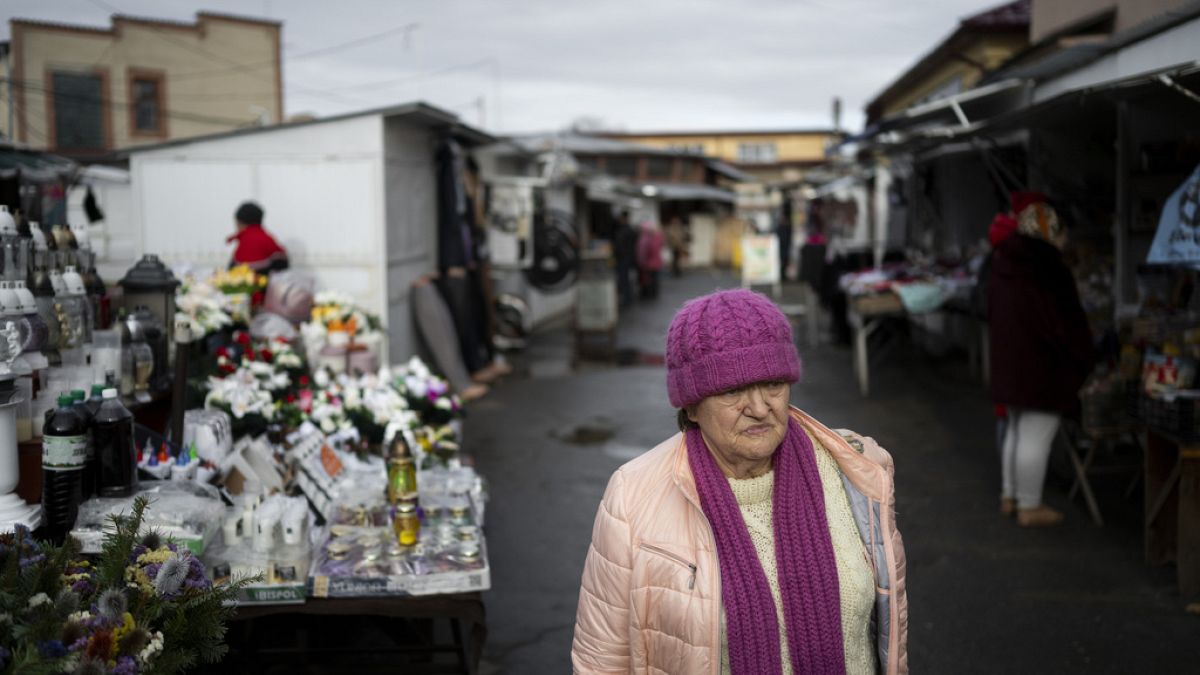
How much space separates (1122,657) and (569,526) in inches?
139

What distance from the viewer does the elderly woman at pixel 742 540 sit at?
248 centimetres

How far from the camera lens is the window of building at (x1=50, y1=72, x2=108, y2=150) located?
108 ft

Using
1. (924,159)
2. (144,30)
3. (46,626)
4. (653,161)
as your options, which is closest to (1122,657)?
(46,626)

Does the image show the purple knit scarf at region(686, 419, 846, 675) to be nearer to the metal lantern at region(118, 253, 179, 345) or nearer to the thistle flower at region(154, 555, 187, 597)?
the thistle flower at region(154, 555, 187, 597)

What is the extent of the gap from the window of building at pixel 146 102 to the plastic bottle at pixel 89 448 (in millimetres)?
33812

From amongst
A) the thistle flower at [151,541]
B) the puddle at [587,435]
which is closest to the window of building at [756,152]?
the puddle at [587,435]

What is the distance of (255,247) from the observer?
32.4ft

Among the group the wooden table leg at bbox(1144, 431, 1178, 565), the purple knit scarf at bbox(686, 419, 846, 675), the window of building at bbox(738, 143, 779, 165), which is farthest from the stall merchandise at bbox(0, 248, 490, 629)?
the window of building at bbox(738, 143, 779, 165)

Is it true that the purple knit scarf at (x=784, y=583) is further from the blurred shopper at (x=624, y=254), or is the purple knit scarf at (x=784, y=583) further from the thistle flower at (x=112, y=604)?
the blurred shopper at (x=624, y=254)

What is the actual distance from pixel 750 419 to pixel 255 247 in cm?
812

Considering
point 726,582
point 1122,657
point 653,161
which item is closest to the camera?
point 726,582

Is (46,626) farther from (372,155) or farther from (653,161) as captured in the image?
(653,161)

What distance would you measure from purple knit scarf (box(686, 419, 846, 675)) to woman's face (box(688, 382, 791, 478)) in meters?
0.08

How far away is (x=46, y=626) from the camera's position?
7.59 ft
